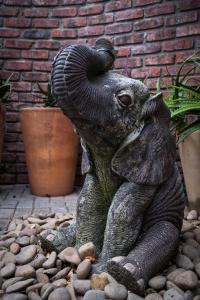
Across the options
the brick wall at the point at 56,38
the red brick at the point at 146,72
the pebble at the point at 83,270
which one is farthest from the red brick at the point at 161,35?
the pebble at the point at 83,270

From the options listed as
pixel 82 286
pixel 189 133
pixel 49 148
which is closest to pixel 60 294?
pixel 82 286

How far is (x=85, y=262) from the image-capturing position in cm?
146

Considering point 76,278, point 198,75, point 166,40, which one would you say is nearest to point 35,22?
point 166,40

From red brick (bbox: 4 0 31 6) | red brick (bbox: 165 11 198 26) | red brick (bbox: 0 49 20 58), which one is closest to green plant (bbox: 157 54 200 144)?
red brick (bbox: 165 11 198 26)

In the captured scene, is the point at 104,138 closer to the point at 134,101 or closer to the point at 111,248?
the point at 134,101

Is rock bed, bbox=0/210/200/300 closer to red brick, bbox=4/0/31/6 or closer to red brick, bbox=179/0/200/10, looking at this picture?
red brick, bbox=179/0/200/10

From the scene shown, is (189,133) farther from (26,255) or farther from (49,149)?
(49,149)

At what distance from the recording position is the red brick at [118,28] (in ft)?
11.5

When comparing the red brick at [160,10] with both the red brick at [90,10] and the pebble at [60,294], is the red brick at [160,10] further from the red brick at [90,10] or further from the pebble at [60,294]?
the pebble at [60,294]

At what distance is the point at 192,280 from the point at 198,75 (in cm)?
202

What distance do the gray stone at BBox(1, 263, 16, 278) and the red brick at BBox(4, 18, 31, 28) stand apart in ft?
9.31

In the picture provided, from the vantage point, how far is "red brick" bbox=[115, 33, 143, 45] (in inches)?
135

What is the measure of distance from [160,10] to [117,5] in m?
0.48

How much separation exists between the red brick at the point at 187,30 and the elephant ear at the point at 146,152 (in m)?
1.83
